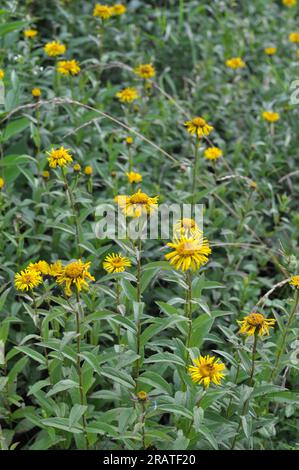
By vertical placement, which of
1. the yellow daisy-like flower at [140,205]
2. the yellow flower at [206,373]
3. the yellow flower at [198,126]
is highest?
the yellow flower at [198,126]

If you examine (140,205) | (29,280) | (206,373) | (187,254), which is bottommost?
(206,373)

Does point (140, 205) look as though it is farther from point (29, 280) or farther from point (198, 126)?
point (198, 126)

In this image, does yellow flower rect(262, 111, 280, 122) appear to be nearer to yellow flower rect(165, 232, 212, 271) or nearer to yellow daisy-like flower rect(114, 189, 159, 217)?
yellow daisy-like flower rect(114, 189, 159, 217)

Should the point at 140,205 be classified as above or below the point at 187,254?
above

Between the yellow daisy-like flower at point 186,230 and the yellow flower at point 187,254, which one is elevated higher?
the yellow daisy-like flower at point 186,230

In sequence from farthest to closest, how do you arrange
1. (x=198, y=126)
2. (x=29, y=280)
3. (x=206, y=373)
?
(x=198, y=126)
(x=29, y=280)
(x=206, y=373)

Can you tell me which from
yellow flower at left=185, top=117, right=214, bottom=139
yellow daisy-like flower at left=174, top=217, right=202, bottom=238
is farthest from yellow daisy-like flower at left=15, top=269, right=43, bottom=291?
yellow flower at left=185, top=117, right=214, bottom=139

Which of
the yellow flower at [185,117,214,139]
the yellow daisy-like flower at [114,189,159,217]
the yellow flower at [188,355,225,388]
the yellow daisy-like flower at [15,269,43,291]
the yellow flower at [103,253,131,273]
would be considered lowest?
the yellow flower at [188,355,225,388]

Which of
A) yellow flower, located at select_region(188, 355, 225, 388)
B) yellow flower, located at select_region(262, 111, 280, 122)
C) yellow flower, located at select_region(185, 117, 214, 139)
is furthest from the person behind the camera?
yellow flower, located at select_region(262, 111, 280, 122)

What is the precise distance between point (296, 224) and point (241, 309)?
59 cm

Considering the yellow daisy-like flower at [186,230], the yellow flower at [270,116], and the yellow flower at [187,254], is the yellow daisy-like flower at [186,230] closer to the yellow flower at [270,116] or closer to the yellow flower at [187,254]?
the yellow flower at [187,254]

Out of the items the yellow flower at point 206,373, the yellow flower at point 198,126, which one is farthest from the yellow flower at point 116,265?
the yellow flower at point 198,126

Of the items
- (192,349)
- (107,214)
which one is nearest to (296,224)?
(107,214)

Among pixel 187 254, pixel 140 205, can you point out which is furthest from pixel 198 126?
pixel 187 254
